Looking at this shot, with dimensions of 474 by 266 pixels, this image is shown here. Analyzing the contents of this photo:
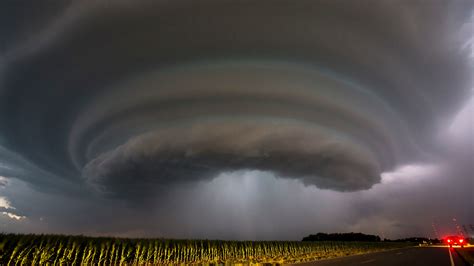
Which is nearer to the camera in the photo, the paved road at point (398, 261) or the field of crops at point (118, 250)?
the paved road at point (398, 261)

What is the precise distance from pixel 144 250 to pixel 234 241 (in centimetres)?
1822

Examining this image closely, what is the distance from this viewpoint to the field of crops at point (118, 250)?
97.1 ft

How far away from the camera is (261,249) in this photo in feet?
186

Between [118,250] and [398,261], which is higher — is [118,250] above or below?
above

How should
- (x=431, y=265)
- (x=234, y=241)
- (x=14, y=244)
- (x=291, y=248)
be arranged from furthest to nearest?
1. (x=291, y=248)
2. (x=234, y=241)
3. (x=14, y=244)
4. (x=431, y=265)

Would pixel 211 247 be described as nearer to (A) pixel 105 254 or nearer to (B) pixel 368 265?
(A) pixel 105 254

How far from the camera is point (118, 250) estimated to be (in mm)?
37281

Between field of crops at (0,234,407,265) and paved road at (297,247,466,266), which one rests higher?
field of crops at (0,234,407,265)

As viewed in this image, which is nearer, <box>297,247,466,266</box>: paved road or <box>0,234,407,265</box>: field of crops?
<box>297,247,466,266</box>: paved road

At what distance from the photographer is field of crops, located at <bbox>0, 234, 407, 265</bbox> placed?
29594mm

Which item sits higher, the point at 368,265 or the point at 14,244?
the point at 14,244

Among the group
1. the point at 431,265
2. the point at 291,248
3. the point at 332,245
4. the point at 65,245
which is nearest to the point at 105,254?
the point at 65,245

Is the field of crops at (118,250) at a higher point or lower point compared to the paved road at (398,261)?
higher

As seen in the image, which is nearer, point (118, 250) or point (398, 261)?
point (398, 261)
